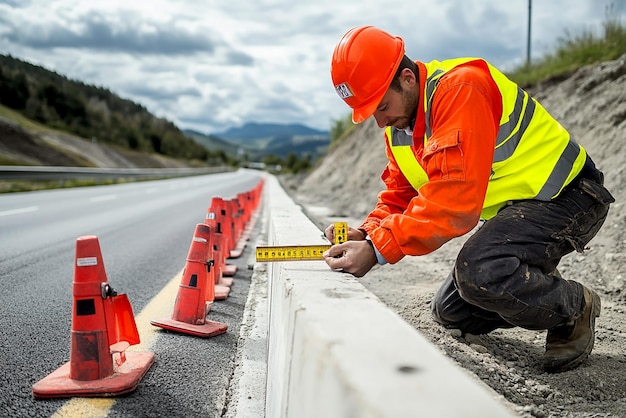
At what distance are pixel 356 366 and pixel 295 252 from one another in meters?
2.16

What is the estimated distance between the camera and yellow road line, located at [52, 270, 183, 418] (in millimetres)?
2844

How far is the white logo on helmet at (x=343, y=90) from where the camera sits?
11.1 feet

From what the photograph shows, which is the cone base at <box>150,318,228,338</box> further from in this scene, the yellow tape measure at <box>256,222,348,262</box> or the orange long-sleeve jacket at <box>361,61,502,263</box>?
the orange long-sleeve jacket at <box>361,61,502,263</box>

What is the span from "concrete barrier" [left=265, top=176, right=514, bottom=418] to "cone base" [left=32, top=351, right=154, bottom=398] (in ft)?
3.15

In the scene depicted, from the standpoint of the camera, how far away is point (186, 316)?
422 cm

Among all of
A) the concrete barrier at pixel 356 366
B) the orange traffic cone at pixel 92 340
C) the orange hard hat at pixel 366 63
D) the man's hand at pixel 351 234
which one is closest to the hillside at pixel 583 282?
the man's hand at pixel 351 234

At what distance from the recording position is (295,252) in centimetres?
368

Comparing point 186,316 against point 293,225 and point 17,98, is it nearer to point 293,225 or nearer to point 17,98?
point 293,225

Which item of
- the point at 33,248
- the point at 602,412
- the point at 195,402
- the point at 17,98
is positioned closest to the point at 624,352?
the point at 602,412

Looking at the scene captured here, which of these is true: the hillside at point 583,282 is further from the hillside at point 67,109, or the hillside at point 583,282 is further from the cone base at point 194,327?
the hillside at point 67,109

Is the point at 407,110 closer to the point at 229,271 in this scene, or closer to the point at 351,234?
the point at 351,234

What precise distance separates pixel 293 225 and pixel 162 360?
2.22 meters

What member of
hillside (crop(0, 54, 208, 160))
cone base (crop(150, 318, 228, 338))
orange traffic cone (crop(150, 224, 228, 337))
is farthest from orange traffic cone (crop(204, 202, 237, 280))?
hillside (crop(0, 54, 208, 160))

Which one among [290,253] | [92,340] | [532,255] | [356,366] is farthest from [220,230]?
[356,366]
